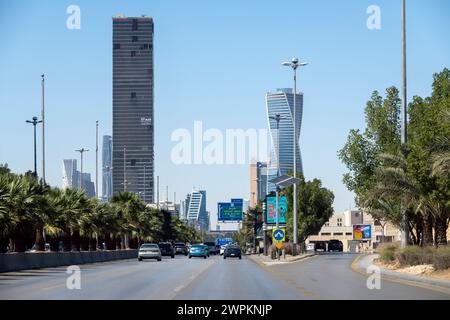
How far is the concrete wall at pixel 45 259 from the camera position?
1743 inches

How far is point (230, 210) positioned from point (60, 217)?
66814 millimetres

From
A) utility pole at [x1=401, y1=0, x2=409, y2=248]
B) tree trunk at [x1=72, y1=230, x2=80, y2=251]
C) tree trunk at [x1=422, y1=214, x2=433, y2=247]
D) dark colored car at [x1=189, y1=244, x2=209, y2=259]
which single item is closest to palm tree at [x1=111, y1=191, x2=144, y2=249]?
dark colored car at [x1=189, y1=244, x2=209, y2=259]

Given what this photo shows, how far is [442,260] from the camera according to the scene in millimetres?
32688

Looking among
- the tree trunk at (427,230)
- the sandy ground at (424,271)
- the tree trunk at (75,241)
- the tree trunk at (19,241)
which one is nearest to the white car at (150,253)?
the tree trunk at (75,241)

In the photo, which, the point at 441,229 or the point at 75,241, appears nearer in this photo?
the point at 441,229

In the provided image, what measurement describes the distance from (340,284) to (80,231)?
43.2 meters

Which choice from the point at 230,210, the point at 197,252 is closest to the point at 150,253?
the point at 197,252

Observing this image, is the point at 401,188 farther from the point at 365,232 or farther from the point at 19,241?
the point at 365,232

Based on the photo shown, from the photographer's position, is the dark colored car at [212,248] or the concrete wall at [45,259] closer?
the concrete wall at [45,259]

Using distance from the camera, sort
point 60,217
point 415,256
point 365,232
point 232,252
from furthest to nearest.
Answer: point 365,232 → point 232,252 → point 60,217 → point 415,256

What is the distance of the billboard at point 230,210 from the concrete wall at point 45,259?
54052 mm

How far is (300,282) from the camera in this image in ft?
101

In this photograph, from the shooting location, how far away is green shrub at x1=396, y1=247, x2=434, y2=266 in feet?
121

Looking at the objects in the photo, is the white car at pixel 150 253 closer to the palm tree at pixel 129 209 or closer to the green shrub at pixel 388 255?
the palm tree at pixel 129 209
